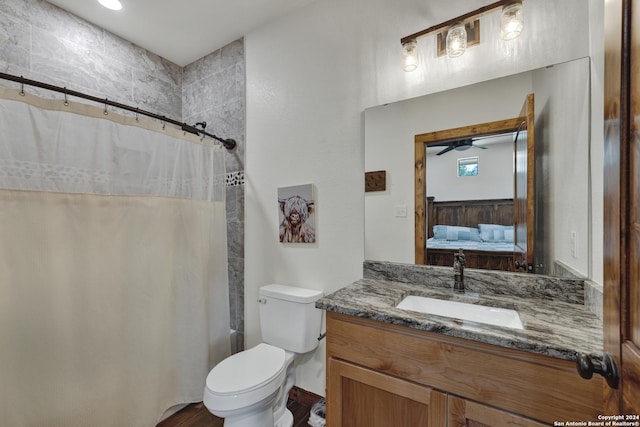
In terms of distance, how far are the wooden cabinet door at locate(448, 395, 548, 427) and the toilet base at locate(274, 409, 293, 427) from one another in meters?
1.04

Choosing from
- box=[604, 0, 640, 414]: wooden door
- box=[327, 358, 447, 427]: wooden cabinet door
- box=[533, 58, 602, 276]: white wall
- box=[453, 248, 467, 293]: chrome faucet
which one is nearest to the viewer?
box=[604, 0, 640, 414]: wooden door

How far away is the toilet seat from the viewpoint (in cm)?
125

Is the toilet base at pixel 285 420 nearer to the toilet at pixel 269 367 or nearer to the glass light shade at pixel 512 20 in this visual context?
the toilet at pixel 269 367

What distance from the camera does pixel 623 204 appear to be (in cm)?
52

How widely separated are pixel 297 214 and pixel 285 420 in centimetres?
122

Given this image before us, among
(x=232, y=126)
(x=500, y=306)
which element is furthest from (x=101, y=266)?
(x=500, y=306)

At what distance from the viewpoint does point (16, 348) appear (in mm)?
1187

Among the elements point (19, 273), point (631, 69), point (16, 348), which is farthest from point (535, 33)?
point (16, 348)

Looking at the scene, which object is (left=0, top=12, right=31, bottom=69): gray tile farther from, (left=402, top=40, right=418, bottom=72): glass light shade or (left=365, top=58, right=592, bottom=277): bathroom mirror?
(left=402, top=40, right=418, bottom=72): glass light shade

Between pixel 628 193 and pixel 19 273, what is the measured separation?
204 cm

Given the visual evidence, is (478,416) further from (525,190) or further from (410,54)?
(410,54)

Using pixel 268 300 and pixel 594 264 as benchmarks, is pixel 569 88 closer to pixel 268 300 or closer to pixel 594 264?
pixel 594 264

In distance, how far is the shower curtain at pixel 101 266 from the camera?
46.8 inches

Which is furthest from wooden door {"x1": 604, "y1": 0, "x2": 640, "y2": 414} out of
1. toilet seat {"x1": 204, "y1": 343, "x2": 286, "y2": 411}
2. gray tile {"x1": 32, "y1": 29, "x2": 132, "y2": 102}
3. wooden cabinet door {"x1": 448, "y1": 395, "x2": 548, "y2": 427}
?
gray tile {"x1": 32, "y1": 29, "x2": 132, "y2": 102}
